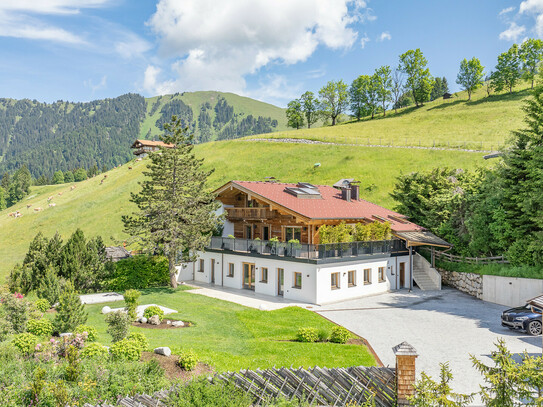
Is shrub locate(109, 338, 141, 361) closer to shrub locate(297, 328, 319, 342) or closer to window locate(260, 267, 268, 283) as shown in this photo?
shrub locate(297, 328, 319, 342)

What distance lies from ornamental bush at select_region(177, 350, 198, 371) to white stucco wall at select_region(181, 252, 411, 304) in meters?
14.3

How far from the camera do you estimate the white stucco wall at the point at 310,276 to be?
25.1 meters

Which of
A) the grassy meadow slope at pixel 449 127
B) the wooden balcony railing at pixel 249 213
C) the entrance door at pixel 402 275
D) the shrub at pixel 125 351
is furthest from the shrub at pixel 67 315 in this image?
the grassy meadow slope at pixel 449 127

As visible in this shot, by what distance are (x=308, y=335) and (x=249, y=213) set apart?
1617cm

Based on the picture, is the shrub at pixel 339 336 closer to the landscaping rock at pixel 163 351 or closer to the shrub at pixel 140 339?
the landscaping rock at pixel 163 351

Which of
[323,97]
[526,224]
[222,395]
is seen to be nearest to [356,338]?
[222,395]

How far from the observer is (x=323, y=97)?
117 meters

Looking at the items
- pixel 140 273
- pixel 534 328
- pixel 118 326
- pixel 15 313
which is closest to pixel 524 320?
pixel 534 328

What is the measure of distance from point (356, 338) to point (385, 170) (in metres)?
47.5

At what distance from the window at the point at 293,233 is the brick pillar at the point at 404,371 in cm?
2019

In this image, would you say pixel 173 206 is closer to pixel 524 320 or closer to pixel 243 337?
pixel 243 337

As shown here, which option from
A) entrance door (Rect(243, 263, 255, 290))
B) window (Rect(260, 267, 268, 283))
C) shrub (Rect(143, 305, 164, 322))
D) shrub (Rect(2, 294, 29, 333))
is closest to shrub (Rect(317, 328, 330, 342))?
shrub (Rect(143, 305, 164, 322))

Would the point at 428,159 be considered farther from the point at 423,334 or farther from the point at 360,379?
the point at 360,379

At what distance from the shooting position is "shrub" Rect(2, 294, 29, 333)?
15.6 meters
